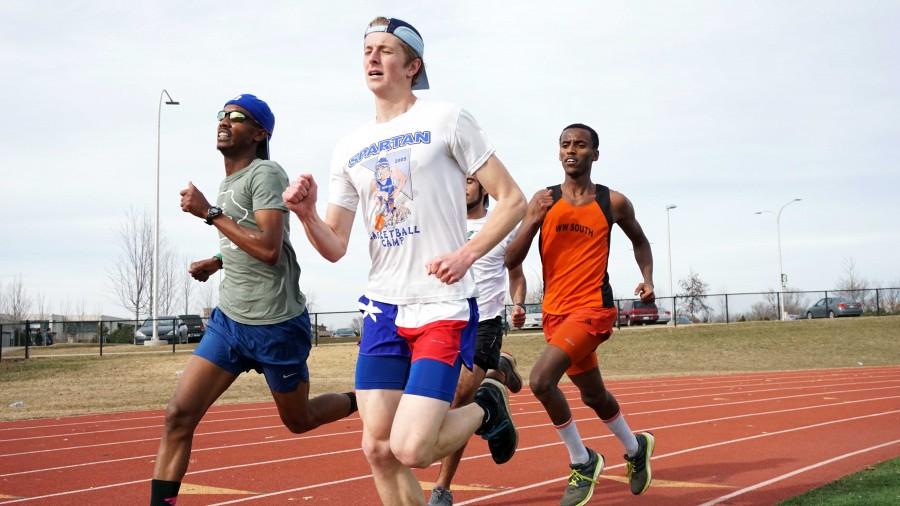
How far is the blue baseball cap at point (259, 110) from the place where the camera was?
4.95 meters

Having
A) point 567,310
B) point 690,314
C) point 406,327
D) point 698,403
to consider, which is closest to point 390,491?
point 406,327

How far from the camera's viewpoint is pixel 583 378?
20.2ft

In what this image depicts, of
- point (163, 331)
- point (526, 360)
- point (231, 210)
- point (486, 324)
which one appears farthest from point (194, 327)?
point (231, 210)

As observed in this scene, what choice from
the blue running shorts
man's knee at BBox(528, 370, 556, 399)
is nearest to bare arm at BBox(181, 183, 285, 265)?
the blue running shorts

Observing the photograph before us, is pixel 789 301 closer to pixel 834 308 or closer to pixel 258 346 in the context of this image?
pixel 834 308

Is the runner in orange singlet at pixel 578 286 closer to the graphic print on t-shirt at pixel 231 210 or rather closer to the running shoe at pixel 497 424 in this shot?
the running shoe at pixel 497 424

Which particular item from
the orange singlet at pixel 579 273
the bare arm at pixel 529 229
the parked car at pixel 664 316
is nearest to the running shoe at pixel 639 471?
the orange singlet at pixel 579 273

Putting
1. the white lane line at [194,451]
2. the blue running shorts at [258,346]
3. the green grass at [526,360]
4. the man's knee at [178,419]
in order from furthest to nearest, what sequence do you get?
the green grass at [526,360] < the white lane line at [194,451] < the blue running shorts at [258,346] < the man's knee at [178,419]

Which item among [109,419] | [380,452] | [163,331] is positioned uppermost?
[163,331]

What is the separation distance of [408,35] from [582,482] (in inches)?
120

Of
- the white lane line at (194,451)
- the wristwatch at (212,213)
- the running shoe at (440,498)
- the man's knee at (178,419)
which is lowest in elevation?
the white lane line at (194,451)

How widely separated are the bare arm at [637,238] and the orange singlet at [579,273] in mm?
106

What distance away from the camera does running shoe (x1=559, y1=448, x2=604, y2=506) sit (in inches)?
225

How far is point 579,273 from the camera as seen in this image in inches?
241
